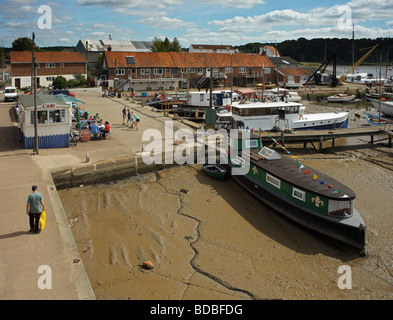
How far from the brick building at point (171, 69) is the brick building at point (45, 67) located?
200 inches

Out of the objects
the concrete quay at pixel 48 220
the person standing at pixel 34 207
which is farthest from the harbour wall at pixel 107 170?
the person standing at pixel 34 207

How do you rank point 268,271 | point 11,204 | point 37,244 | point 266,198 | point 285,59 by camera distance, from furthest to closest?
point 285,59 → point 266,198 → point 11,204 → point 268,271 → point 37,244

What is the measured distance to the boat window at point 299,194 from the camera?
14201 millimetres

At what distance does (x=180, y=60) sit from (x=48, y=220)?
5828cm

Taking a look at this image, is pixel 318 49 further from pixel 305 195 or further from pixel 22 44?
pixel 305 195

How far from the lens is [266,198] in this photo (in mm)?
16203

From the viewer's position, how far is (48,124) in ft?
66.8

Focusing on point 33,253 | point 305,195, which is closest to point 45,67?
point 305,195

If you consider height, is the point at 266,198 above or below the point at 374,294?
above

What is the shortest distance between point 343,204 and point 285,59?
81596 millimetres

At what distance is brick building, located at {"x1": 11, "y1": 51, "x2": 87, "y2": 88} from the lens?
190 ft
